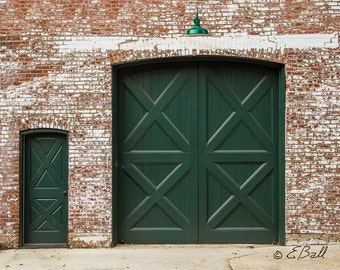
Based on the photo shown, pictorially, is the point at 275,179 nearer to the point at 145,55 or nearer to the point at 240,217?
the point at 240,217

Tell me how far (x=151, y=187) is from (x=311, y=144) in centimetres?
324

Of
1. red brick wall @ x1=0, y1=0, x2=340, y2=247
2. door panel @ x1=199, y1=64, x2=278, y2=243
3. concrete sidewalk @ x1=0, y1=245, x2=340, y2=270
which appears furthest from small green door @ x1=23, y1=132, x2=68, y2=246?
door panel @ x1=199, y1=64, x2=278, y2=243

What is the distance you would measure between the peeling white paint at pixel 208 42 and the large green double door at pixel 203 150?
0.50 metres

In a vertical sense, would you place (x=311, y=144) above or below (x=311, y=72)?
below

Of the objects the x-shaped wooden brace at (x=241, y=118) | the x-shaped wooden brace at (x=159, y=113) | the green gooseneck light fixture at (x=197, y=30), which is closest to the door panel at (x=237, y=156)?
the x-shaped wooden brace at (x=241, y=118)

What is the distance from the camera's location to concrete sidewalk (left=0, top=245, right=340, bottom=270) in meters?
10.5

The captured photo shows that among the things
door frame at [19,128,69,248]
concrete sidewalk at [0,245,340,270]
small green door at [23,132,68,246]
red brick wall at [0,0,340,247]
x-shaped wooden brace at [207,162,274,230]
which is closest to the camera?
concrete sidewalk at [0,245,340,270]

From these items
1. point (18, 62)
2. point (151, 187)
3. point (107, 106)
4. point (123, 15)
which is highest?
point (123, 15)

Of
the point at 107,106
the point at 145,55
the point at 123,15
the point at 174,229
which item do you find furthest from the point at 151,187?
the point at 123,15

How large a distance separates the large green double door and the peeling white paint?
502 millimetres

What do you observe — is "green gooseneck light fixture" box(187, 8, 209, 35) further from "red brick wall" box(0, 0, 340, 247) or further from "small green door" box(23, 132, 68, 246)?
"small green door" box(23, 132, 68, 246)

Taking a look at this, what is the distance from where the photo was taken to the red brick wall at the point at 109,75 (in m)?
12.0

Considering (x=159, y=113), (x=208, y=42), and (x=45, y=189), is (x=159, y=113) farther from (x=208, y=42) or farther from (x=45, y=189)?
(x=45, y=189)

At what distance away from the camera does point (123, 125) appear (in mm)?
12477
